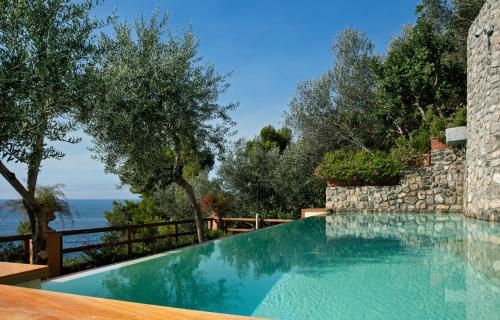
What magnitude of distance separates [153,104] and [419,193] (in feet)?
30.0

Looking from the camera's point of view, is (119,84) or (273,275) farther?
(119,84)

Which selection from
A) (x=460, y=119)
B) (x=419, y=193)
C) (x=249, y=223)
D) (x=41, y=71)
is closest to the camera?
(x=41, y=71)

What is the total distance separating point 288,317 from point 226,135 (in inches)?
301

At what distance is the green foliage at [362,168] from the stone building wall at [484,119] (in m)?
2.52

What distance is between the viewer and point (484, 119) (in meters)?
9.83

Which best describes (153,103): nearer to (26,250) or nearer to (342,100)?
(26,250)

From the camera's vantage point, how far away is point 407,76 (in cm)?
1577

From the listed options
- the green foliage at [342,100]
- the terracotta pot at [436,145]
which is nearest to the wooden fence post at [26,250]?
the terracotta pot at [436,145]

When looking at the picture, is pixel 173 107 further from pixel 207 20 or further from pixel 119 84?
pixel 207 20

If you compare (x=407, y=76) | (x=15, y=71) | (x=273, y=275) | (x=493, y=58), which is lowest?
(x=273, y=275)

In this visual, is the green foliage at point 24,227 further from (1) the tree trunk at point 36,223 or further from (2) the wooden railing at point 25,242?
(1) the tree trunk at point 36,223

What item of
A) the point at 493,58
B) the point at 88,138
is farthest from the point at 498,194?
the point at 88,138

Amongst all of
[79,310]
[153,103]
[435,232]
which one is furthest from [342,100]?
[79,310]

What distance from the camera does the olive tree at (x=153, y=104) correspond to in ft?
27.8
